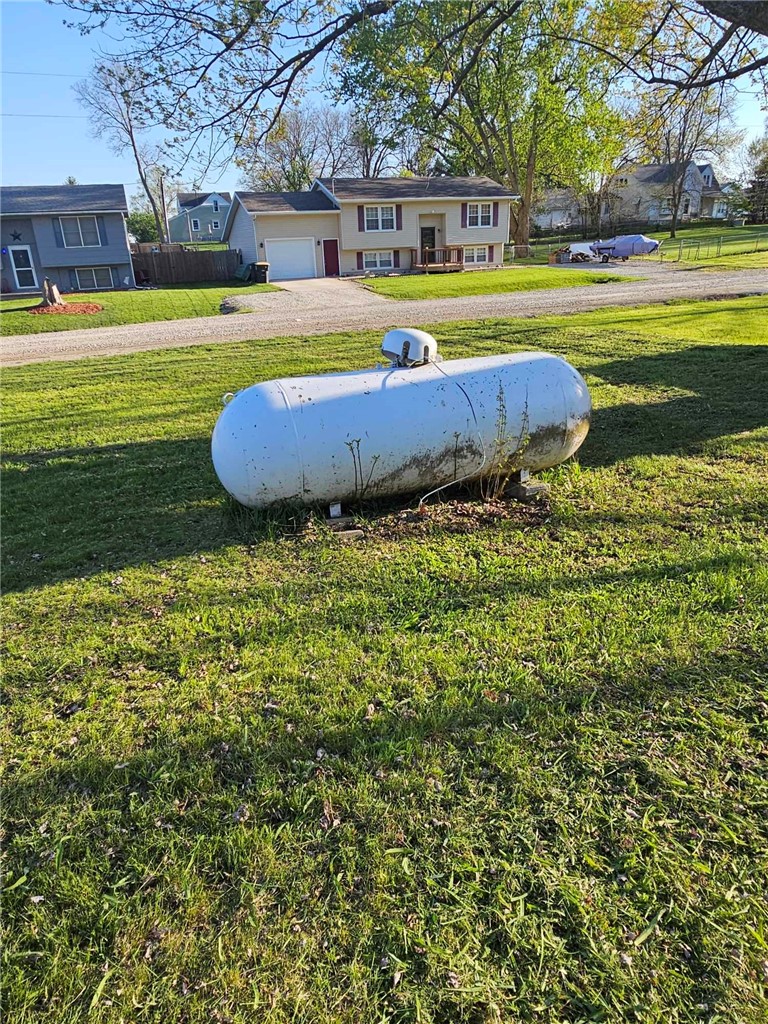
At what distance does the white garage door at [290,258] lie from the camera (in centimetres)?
3356

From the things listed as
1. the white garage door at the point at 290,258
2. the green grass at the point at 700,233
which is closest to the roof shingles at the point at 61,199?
the white garage door at the point at 290,258

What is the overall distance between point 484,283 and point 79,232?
21680mm

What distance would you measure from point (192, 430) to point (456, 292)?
18.5 metres

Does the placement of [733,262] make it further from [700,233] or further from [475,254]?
[700,233]

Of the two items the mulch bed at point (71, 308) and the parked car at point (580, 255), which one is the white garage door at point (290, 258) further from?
the parked car at point (580, 255)

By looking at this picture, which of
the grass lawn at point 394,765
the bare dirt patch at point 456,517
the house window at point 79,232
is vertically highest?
the house window at point 79,232

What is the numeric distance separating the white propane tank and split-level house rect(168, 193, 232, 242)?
78.8m

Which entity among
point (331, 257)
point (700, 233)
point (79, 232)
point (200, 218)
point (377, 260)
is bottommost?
point (377, 260)

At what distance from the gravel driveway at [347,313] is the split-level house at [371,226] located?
10.6 m

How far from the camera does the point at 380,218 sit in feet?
113

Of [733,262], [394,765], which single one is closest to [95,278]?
[733,262]

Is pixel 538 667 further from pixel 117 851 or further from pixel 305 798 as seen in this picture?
pixel 117 851

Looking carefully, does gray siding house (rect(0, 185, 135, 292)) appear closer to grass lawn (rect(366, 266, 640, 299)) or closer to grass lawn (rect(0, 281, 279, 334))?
grass lawn (rect(0, 281, 279, 334))

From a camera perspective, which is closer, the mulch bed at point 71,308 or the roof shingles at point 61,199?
the mulch bed at point 71,308
